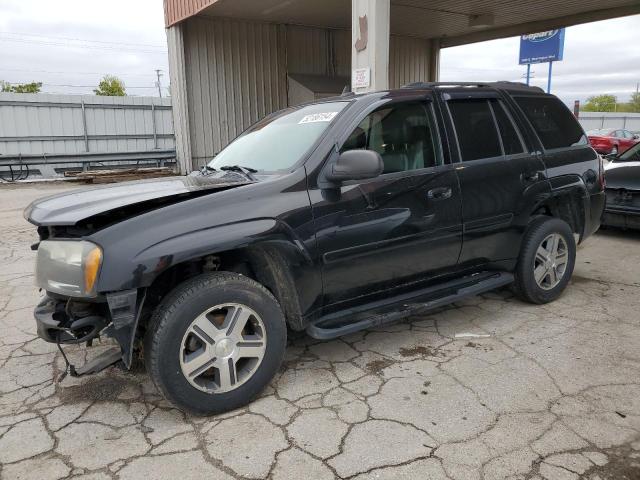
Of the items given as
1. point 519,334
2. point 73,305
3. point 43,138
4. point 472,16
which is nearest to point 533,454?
point 519,334

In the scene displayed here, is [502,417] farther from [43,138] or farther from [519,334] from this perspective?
[43,138]

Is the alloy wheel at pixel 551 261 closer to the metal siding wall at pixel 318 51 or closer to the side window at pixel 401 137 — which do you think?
the side window at pixel 401 137

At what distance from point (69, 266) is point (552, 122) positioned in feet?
13.0

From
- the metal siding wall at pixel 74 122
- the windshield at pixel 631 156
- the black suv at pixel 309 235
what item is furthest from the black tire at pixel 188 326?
the metal siding wall at pixel 74 122

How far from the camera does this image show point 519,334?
381cm

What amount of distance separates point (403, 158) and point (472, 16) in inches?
450

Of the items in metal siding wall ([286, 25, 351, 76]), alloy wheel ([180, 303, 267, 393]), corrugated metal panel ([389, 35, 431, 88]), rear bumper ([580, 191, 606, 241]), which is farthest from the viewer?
corrugated metal panel ([389, 35, 431, 88])

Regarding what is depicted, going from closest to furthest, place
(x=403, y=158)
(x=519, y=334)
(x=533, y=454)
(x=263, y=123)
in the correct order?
(x=533, y=454) → (x=403, y=158) → (x=519, y=334) → (x=263, y=123)

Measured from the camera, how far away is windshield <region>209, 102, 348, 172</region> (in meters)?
3.31

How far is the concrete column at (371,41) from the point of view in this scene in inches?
284

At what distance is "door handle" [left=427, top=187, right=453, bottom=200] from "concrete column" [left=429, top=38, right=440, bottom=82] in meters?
14.4

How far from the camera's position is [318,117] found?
11.5 ft

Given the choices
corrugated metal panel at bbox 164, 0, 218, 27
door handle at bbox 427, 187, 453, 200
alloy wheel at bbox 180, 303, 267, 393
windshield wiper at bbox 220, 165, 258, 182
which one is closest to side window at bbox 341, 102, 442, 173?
door handle at bbox 427, 187, 453, 200

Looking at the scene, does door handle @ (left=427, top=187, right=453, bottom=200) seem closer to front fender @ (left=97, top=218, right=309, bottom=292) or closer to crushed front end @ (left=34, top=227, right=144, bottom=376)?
front fender @ (left=97, top=218, right=309, bottom=292)
